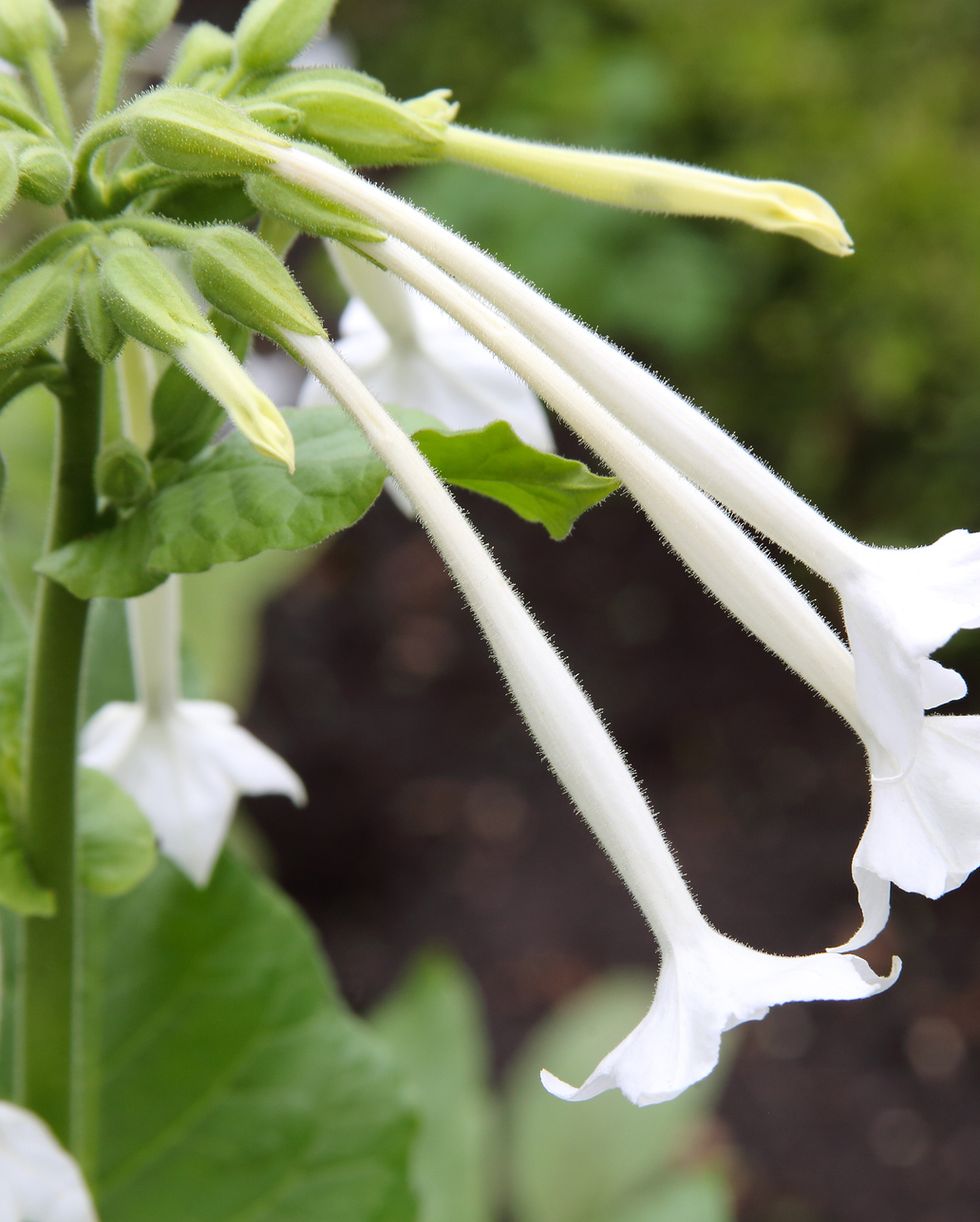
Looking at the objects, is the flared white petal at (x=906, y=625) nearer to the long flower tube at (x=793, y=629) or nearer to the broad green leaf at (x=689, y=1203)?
the long flower tube at (x=793, y=629)

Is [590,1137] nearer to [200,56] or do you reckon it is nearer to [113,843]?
[113,843]

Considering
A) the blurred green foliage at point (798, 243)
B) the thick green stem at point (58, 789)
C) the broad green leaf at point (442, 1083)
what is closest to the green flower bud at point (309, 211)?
the thick green stem at point (58, 789)

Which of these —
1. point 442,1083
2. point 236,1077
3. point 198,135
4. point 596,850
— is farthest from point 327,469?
point 596,850

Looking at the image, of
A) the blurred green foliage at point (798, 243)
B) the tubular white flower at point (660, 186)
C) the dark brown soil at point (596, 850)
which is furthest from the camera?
the blurred green foliage at point (798, 243)

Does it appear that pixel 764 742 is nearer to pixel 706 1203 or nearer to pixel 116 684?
pixel 706 1203

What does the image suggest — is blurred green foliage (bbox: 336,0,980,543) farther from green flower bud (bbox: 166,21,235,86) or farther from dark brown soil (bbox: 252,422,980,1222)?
green flower bud (bbox: 166,21,235,86)

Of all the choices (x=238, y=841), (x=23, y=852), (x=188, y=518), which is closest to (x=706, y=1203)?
(x=238, y=841)
